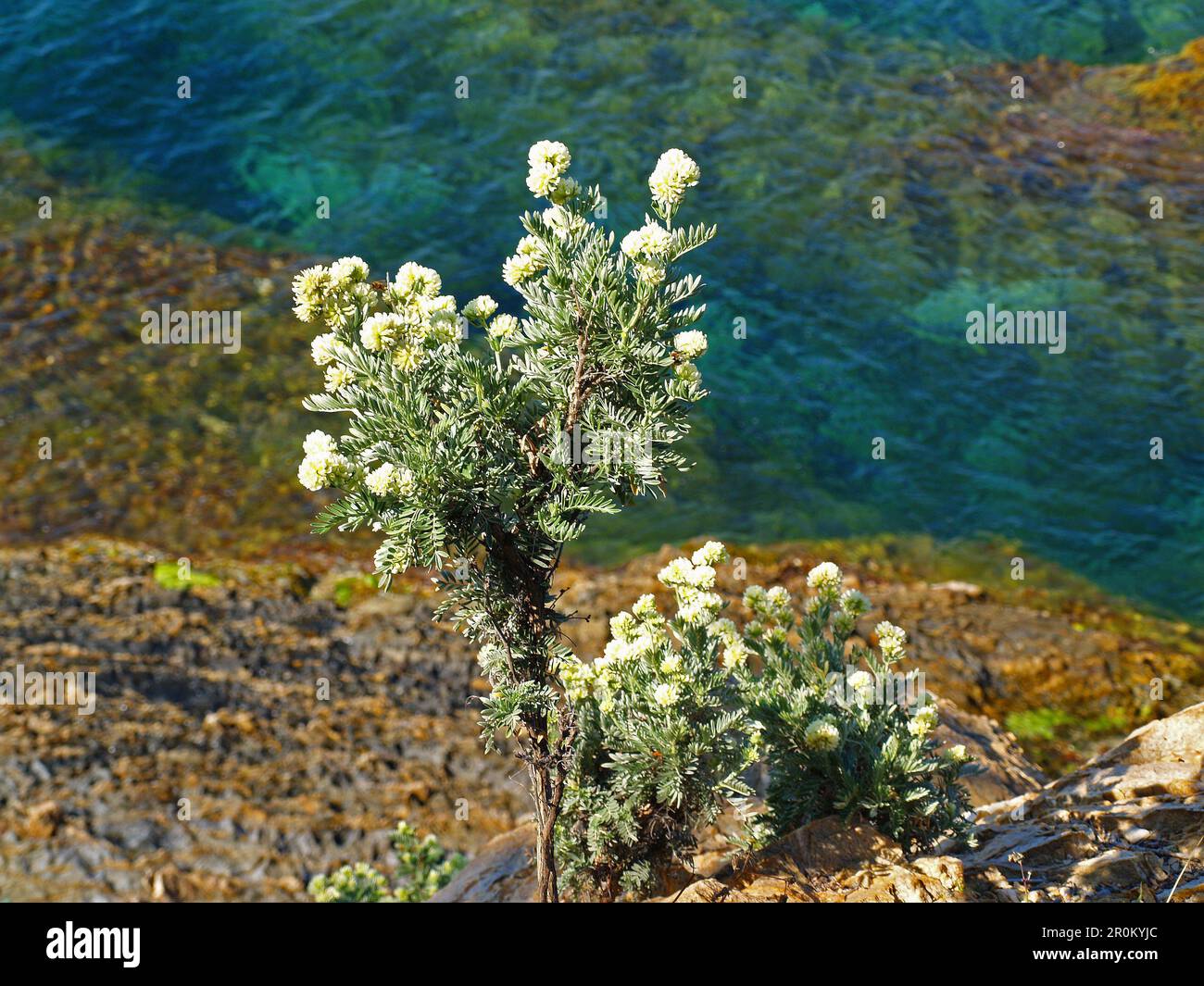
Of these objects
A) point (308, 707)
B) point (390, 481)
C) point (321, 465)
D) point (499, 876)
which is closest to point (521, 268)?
point (390, 481)

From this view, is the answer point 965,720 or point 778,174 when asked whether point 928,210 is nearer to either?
point 778,174

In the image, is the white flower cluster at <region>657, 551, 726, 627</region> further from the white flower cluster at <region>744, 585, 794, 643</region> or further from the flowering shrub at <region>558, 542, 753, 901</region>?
the white flower cluster at <region>744, 585, 794, 643</region>

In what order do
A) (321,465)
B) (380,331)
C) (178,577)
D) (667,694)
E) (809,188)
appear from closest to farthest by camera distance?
(321,465)
(380,331)
(667,694)
(178,577)
(809,188)

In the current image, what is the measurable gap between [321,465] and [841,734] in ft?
11.3

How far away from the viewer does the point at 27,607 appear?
1252 cm

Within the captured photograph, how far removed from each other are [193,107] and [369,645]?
1354 centimetres

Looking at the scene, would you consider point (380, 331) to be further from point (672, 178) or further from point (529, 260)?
point (672, 178)

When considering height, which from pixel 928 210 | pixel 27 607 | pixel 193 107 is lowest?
pixel 27 607

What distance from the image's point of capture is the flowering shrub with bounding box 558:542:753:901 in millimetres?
6117

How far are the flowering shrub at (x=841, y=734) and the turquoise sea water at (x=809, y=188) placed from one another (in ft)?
24.5

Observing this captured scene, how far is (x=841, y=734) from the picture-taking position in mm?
6375

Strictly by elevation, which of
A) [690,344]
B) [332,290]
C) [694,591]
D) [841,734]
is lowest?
[841,734]

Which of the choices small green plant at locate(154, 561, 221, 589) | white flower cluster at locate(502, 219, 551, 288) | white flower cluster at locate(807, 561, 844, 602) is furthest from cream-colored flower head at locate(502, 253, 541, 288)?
small green plant at locate(154, 561, 221, 589)
